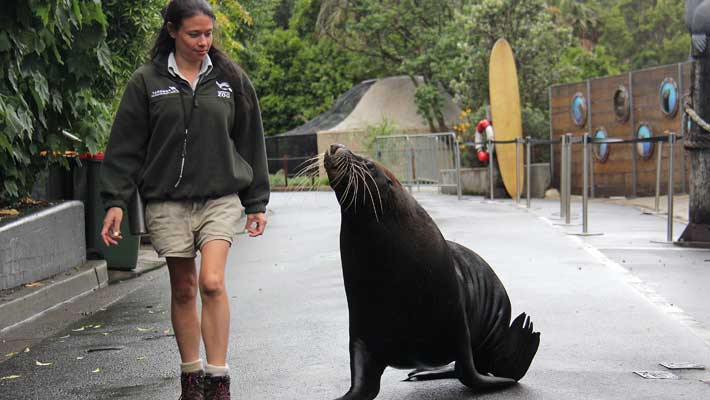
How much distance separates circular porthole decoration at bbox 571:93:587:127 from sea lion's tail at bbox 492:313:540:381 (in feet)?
65.4

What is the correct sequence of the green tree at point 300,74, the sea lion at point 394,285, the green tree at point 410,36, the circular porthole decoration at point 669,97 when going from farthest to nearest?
the green tree at point 300,74 < the green tree at point 410,36 < the circular porthole decoration at point 669,97 < the sea lion at point 394,285

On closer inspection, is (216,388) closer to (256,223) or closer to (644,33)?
(256,223)

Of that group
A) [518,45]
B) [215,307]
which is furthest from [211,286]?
[518,45]

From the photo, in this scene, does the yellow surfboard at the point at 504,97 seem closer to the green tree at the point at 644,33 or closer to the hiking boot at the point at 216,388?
the hiking boot at the point at 216,388

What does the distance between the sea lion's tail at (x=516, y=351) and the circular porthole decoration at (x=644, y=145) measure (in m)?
17.6

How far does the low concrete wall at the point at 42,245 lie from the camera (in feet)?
26.8

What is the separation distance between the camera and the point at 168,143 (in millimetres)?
4656

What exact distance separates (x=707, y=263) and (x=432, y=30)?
3018cm

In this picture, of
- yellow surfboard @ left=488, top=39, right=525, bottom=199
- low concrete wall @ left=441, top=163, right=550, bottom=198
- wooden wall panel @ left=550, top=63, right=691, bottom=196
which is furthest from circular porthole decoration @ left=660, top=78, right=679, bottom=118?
low concrete wall @ left=441, top=163, right=550, bottom=198

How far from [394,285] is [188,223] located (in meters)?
0.99

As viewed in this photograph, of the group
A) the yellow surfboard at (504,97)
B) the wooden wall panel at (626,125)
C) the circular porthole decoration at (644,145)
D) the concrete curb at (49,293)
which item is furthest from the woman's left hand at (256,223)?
the yellow surfboard at (504,97)

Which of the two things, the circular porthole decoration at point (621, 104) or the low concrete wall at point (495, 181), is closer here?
the circular porthole decoration at point (621, 104)

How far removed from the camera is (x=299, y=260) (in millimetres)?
11320

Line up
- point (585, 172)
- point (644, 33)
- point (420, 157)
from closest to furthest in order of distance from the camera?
1. point (585, 172)
2. point (420, 157)
3. point (644, 33)
